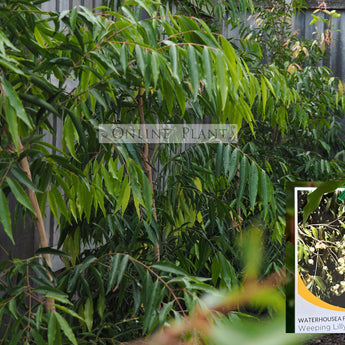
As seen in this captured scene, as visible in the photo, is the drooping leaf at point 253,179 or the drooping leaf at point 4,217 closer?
the drooping leaf at point 4,217

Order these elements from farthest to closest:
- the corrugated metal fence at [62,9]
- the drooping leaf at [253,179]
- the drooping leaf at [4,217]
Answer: the corrugated metal fence at [62,9], the drooping leaf at [253,179], the drooping leaf at [4,217]

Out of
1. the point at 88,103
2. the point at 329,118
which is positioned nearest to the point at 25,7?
the point at 88,103

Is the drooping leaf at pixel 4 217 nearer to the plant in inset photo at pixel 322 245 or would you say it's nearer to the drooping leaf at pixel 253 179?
the plant in inset photo at pixel 322 245

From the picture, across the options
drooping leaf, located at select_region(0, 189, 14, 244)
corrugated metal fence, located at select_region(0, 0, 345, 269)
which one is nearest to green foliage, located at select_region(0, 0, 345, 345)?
drooping leaf, located at select_region(0, 189, 14, 244)

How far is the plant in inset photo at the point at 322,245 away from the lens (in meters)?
0.85

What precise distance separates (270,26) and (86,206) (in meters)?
1.76

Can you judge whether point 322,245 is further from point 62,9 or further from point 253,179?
point 62,9

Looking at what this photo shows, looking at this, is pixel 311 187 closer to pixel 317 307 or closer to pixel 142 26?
Result: pixel 317 307

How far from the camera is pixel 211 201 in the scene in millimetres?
1295

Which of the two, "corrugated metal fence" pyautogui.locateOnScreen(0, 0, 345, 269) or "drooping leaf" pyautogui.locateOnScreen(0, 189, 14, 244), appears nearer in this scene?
"drooping leaf" pyautogui.locateOnScreen(0, 189, 14, 244)

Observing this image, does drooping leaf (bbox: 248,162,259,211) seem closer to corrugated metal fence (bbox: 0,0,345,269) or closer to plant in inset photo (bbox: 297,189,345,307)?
plant in inset photo (bbox: 297,189,345,307)

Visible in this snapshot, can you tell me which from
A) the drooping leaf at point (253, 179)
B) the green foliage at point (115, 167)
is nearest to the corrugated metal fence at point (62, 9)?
the green foliage at point (115, 167)

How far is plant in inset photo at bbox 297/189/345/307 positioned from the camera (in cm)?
85

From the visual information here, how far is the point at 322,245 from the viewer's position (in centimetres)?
86
